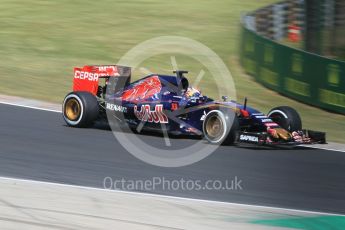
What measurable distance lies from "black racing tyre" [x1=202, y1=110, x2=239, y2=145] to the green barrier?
455cm

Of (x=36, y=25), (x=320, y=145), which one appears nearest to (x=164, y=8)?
(x=36, y=25)

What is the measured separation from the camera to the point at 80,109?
12.9 meters

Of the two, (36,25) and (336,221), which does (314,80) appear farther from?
(36,25)

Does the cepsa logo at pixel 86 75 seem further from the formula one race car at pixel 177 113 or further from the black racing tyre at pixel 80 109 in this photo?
the black racing tyre at pixel 80 109

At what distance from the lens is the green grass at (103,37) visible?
17.4 m

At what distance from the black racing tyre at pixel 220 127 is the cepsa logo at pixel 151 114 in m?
0.82

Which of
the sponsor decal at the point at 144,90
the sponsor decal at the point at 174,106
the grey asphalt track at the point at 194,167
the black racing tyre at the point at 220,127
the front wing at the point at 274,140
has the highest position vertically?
the sponsor decal at the point at 144,90

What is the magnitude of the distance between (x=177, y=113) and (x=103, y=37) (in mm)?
12158

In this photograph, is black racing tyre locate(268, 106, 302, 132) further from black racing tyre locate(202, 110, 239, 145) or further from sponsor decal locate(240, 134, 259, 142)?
black racing tyre locate(202, 110, 239, 145)

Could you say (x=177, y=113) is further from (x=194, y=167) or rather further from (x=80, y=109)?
(x=194, y=167)

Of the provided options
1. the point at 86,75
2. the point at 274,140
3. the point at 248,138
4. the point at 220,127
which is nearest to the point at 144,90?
the point at 86,75

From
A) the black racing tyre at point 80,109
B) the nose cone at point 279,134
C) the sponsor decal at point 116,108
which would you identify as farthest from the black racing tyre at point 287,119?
the black racing tyre at point 80,109

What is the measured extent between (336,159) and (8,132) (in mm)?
5276

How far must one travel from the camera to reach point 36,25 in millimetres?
25375
